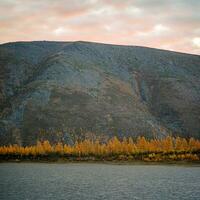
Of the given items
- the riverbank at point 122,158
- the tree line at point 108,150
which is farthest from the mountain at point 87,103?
the riverbank at point 122,158

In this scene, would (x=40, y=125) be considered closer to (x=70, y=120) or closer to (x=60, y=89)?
(x=70, y=120)

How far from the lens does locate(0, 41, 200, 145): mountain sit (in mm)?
144125

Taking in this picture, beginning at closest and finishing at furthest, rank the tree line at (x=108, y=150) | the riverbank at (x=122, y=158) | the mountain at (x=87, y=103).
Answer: the riverbank at (x=122, y=158) → the tree line at (x=108, y=150) → the mountain at (x=87, y=103)

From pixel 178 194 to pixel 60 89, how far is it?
126908 millimetres

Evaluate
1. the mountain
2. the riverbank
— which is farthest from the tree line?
the mountain

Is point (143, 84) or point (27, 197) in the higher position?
point (143, 84)

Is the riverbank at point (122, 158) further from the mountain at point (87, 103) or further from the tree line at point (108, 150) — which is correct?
the mountain at point (87, 103)

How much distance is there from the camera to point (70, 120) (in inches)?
5787

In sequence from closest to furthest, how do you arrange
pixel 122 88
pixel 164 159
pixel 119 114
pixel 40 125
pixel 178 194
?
1. pixel 178 194
2. pixel 164 159
3. pixel 40 125
4. pixel 119 114
5. pixel 122 88

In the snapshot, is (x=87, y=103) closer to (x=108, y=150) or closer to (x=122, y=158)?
(x=108, y=150)

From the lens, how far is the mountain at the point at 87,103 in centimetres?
14412

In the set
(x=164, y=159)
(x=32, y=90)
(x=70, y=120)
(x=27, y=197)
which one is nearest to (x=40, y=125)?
(x=70, y=120)

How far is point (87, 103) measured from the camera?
6216 inches

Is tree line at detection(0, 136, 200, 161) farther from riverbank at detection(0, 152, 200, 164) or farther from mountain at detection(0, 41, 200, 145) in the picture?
mountain at detection(0, 41, 200, 145)
